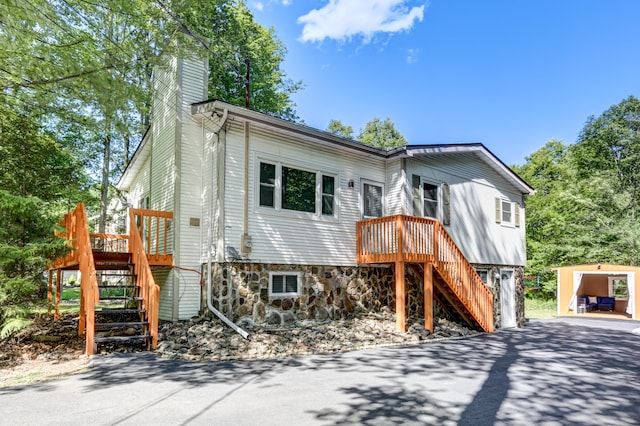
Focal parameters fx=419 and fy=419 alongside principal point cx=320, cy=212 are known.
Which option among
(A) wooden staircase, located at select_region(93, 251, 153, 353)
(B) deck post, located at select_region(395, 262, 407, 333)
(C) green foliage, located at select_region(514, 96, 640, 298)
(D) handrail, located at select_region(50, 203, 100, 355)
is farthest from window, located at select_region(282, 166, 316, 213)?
(C) green foliage, located at select_region(514, 96, 640, 298)

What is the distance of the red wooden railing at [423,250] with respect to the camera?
10.5m

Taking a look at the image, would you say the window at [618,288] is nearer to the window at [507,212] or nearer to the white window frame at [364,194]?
the window at [507,212]

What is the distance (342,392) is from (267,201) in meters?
5.73

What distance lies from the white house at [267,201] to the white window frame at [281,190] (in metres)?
0.03

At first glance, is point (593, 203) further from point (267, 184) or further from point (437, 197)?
point (267, 184)

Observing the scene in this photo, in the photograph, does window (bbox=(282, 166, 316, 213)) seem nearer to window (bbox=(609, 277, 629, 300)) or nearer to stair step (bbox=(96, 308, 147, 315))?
stair step (bbox=(96, 308, 147, 315))

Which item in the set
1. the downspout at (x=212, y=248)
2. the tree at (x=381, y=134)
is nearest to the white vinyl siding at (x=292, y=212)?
the downspout at (x=212, y=248)

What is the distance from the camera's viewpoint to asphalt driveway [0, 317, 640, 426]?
441 centimetres

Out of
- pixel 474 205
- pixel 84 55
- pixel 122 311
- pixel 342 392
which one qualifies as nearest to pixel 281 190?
pixel 122 311

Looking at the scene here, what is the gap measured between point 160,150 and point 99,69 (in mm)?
3496

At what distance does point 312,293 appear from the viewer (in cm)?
1065

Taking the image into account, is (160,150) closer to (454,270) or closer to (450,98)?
(454,270)

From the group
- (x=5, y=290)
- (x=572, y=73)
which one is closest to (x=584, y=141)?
(x=572, y=73)

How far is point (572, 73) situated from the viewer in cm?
2652
